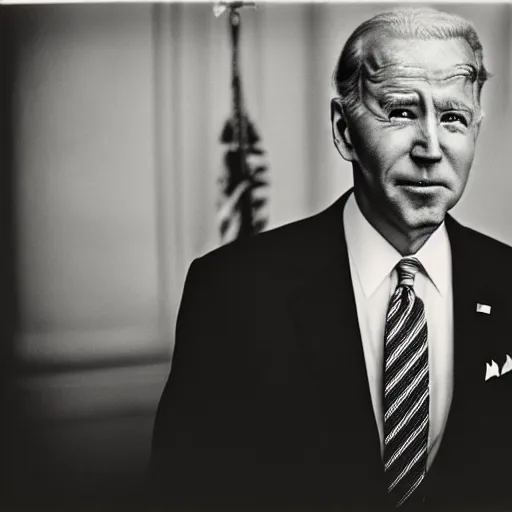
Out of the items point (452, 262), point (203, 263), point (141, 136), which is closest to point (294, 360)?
point (203, 263)

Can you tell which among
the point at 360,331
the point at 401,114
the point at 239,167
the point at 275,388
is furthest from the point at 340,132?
the point at 275,388

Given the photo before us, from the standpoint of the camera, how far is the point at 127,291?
7.12 feet

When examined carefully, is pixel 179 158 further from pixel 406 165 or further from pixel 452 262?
pixel 452 262

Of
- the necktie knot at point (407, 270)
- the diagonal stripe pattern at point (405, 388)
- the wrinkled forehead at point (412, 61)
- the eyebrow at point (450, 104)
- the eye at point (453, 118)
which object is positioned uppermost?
the wrinkled forehead at point (412, 61)

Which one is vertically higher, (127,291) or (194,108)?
(194,108)

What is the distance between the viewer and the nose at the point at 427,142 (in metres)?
2.16

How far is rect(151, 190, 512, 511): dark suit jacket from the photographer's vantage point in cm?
217

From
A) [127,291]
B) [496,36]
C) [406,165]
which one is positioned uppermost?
[496,36]

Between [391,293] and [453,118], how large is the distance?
0.47m

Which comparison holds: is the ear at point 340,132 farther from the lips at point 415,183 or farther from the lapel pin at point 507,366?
the lapel pin at point 507,366

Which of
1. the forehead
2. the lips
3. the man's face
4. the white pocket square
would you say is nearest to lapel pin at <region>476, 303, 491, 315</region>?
the white pocket square

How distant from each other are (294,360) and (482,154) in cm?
72


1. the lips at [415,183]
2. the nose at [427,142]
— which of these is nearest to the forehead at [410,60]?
the nose at [427,142]

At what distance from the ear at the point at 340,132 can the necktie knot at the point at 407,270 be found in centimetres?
30
